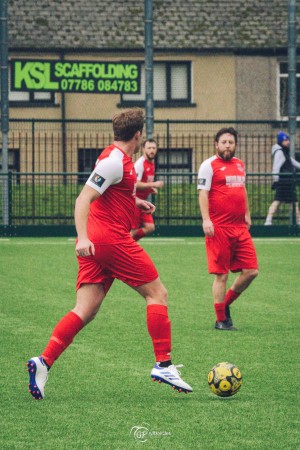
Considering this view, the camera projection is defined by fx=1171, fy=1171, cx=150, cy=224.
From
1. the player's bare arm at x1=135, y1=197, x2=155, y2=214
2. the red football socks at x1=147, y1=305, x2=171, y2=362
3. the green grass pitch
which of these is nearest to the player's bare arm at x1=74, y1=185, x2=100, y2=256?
the red football socks at x1=147, y1=305, x2=171, y2=362

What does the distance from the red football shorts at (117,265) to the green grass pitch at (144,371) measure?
0.77 metres

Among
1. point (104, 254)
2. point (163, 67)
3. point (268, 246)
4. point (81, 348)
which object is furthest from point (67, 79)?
point (104, 254)

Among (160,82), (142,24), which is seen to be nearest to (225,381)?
(160,82)

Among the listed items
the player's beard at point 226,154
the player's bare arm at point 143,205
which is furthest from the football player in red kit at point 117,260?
the player's beard at point 226,154

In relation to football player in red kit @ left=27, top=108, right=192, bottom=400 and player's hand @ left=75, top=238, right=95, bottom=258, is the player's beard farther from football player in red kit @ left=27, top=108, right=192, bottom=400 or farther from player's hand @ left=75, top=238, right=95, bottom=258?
player's hand @ left=75, top=238, right=95, bottom=258

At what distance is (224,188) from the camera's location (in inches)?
438

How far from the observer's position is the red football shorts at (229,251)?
11.0 meters

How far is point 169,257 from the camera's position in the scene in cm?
1839

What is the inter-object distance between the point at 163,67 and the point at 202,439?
30.5m

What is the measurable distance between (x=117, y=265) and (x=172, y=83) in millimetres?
29042

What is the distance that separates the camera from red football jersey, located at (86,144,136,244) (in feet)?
25.4

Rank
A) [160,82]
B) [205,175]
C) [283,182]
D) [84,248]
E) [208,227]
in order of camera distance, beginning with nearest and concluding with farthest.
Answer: [84,248], [208,227], [205,175], [283,182], [160,82]

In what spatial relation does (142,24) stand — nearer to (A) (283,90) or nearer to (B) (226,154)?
(A) (283,90)

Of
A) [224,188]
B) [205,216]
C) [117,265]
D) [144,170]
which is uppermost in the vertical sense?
[144,170]
